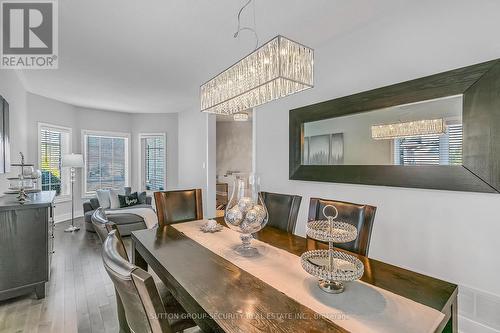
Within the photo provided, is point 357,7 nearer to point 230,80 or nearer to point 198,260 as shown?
point 230,80

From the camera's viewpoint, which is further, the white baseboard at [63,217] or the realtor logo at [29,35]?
the white baseboard at [63,217]

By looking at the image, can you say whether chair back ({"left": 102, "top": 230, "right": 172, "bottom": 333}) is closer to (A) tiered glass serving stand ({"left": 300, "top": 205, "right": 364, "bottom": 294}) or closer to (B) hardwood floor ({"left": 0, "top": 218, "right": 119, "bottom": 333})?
(A) tiered glass serving stand ({"left": 300, "top": 205, "right": 364, "bottom": 294})

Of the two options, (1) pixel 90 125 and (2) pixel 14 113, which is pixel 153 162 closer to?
(1) pixel 90 125

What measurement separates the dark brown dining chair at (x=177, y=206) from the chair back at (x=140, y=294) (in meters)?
1.56

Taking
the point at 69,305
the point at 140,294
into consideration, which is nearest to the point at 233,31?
the point at 140,294

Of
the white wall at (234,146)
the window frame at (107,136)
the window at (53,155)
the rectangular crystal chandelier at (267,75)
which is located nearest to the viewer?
the rectangular crystal chandelier at (267,75)

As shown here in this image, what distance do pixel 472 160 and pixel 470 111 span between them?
36 centimetres

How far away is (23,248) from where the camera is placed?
2314 mm

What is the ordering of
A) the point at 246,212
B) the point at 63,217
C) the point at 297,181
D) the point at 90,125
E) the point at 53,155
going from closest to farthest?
the point at 246,212 → the point at 297,181 → the point at 53,155 → the point at 63,217 → the point at 90,125

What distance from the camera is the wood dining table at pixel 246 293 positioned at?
859 millimetres

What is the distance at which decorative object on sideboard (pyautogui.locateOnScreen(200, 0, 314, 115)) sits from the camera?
141cm

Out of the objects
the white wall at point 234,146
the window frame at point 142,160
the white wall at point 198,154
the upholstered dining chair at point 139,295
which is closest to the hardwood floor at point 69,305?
the upholstered dining chair at point 139,295

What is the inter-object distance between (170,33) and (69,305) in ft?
9.16

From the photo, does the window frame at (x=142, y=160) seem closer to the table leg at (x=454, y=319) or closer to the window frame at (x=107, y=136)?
the window frame at (x=107, y=136)
